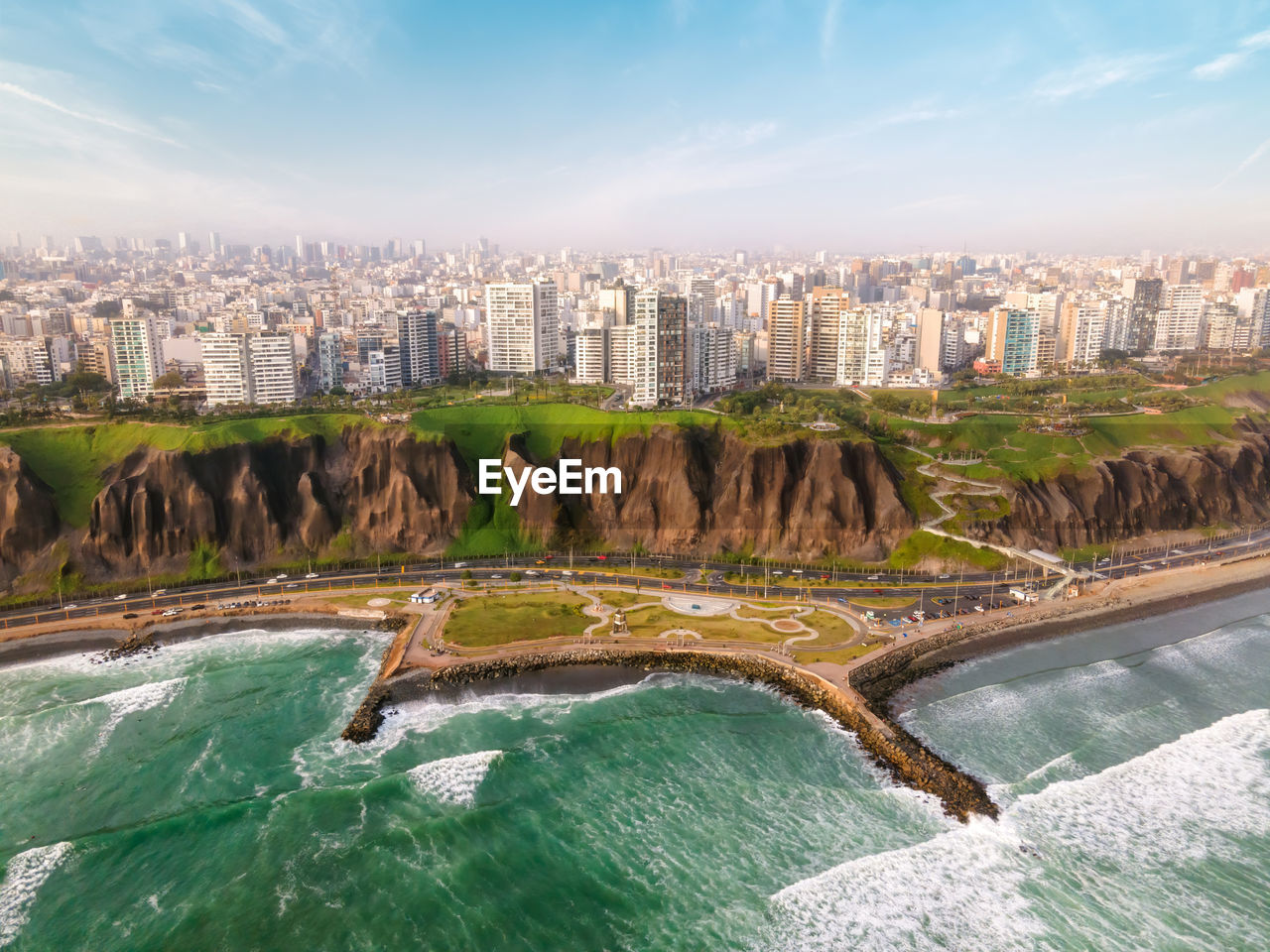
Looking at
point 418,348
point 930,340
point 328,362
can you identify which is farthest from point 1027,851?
point 418,348

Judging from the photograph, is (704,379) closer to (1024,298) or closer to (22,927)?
(1024,298)

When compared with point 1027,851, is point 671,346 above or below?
above

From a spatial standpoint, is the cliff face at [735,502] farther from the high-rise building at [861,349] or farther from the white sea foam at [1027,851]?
the high-rise building at [861,349]

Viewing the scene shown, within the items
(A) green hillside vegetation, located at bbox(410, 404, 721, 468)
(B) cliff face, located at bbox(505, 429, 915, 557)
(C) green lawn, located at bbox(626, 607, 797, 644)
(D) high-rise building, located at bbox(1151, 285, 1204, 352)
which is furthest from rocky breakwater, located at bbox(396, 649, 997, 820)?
(D) high-rise building, located at bbox(1151, 285, 1204, 352)

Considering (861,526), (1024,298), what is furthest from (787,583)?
(1024,298)

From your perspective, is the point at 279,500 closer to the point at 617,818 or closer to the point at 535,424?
the point at 535,424

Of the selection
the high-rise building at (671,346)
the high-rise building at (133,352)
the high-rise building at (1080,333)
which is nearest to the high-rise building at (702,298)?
the high-rise building at (671,346)
